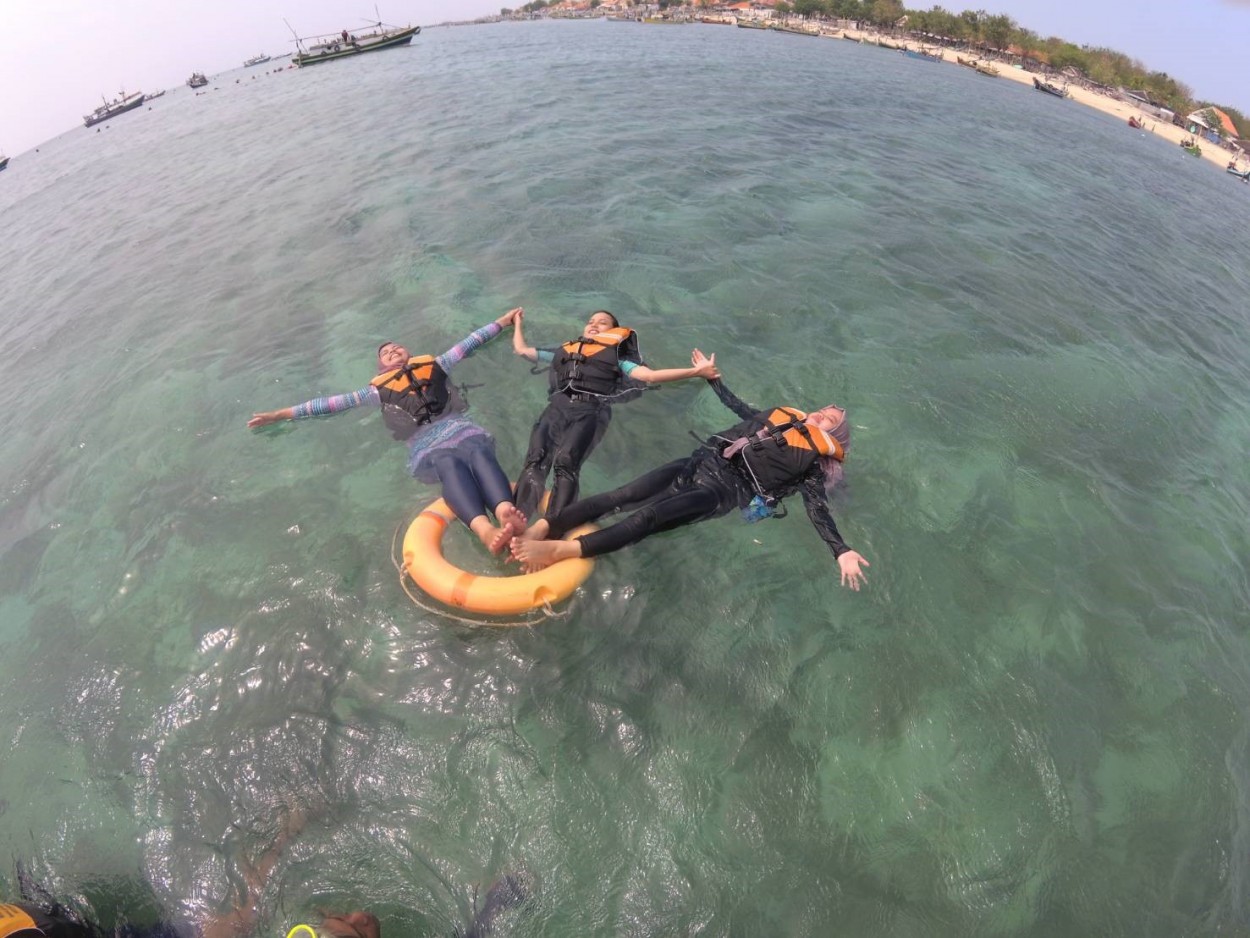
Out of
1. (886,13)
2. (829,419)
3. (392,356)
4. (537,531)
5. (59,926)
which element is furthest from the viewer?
(886,13)

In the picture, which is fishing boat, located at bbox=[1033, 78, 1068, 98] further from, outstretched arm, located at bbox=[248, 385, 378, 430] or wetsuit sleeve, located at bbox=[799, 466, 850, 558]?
outstretched arm, located at bbox=[248, 385, 378, 430]

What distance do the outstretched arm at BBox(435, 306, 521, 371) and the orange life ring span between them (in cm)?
308

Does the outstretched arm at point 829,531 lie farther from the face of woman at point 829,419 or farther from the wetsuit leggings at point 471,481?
the wetsuit leggings at point 471,481

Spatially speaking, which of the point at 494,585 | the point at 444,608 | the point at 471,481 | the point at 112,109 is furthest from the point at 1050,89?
the point at 112,109

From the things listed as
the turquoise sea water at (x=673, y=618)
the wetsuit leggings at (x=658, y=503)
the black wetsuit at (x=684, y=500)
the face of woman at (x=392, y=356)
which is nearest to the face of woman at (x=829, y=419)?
the black wetsuit at (x=684, y=500)

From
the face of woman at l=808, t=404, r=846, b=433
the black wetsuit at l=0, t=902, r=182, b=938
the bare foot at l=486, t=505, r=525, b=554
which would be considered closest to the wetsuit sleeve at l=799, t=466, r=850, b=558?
the face of woman at l=808, t=404, r=846, b=433

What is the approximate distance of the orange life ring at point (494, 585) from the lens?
4918 mm

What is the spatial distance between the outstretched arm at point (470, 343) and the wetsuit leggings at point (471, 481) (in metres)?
1.71

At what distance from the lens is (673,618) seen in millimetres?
5441

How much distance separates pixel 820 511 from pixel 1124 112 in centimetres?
6887

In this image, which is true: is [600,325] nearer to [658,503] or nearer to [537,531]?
[658,503]

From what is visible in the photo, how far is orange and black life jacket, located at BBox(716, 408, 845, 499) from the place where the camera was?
5.77m

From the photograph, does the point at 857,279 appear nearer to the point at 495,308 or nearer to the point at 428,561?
the point at 495,308

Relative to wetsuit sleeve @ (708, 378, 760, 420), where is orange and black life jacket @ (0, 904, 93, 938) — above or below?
below
